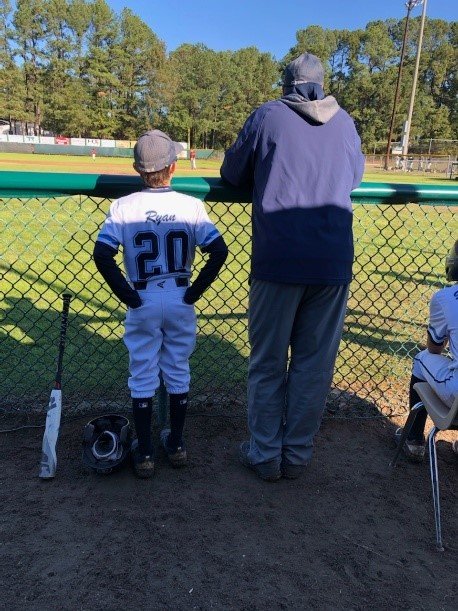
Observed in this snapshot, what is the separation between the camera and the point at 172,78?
67.2m

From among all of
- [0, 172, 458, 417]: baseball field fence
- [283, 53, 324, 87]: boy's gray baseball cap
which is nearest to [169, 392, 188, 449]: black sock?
[0, 172, 458, 417]: baseball field fence

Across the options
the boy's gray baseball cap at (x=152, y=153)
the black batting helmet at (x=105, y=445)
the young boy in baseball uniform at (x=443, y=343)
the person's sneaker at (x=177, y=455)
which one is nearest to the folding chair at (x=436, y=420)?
the young boy in baseball uniform at (x=443, y=343)

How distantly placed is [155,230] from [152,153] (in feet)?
1.13

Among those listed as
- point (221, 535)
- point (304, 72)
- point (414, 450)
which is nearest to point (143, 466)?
point (221, 535)

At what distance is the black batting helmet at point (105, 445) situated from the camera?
2.59 m

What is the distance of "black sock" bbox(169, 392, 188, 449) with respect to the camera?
8.58 ft

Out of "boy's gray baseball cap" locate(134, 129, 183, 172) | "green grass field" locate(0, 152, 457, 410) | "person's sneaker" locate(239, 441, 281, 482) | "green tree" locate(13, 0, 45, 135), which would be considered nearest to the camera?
"boy's gray baseball cap" locate(134, 129, 183, 172)

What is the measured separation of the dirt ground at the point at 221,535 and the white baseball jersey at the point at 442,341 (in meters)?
0.64

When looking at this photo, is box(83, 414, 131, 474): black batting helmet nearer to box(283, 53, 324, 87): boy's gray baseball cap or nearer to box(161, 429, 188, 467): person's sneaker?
box(161, 429, 188, 467): person's sneaker

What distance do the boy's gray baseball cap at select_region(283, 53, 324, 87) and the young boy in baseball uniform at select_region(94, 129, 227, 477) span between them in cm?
59

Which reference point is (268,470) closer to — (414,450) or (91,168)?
(414,450)

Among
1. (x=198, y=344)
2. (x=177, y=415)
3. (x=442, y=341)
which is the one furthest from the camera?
(x=198, y=344)

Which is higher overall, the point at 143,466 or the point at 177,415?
the point at 177,415

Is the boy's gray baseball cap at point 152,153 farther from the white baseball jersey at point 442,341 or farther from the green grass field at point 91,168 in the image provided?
the green grass field at point 91,168
